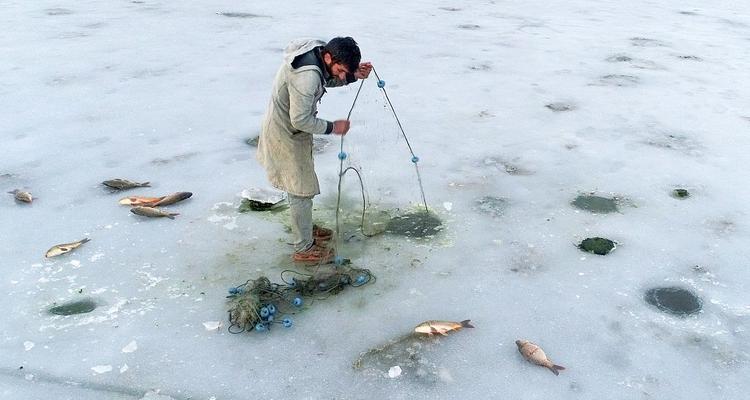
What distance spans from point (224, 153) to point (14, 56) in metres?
4.20

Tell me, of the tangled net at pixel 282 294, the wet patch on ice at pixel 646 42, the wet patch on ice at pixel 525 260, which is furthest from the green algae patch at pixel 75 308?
the wet patch on ice at pixel 646 42

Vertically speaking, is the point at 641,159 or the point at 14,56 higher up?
the point at 14,56

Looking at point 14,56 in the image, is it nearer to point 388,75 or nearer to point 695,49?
point 388,75

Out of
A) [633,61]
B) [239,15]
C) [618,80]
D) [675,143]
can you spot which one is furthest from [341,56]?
[239,15]

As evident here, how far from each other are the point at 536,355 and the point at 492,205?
1.60 meters

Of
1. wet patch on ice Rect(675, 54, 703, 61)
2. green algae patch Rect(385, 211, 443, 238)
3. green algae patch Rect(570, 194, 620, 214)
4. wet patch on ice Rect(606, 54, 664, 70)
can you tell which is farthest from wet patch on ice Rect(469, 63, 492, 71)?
green algae patch Rect(385, 211, 443, 238)

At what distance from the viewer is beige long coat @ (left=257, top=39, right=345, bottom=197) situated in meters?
3.14

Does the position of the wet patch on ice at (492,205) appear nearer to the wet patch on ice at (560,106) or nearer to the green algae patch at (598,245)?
the green algae patch at (598,245)

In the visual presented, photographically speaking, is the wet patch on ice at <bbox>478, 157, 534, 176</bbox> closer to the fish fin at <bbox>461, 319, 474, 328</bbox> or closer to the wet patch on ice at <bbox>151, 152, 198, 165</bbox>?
the fish fin at <bbox>461, 319, 474, 328</bbox>

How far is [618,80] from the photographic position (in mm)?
6977

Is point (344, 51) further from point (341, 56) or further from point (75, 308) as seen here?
point (75, 308)

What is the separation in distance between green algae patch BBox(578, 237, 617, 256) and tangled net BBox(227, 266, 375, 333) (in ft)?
4.53

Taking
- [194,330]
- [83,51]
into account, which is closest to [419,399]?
[194,330]

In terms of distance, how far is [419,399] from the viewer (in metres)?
2.72
